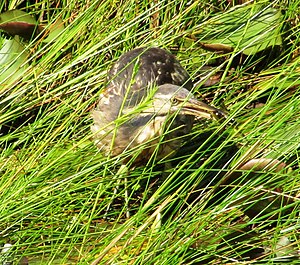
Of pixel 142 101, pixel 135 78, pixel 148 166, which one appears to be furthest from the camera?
pixel 135 78

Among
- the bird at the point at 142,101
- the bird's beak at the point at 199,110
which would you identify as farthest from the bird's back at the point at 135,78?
the bird's beak at the point at 199,110

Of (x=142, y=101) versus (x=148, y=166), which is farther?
(x=148, y=166)

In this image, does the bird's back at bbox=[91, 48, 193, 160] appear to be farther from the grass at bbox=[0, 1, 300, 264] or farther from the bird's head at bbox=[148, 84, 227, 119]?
the bird's head at bbox=[148, 84, 227, 119]

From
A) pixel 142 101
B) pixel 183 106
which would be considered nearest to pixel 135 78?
pixel 142 101

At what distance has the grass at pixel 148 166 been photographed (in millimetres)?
2318

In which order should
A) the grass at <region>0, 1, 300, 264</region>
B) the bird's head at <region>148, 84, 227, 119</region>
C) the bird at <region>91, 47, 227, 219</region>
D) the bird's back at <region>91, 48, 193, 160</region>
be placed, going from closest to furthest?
the grass at <region>0, 1, 300, 264</region>, the bird's head at <region>148, 84, 227, 119</region>, the bird at <region>91, 47, 227, 219</region>, the bird's back at <region>91, 48, 193, 160</region>

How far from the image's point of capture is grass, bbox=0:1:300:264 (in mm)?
2318

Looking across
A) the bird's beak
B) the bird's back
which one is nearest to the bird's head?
the bird's beak

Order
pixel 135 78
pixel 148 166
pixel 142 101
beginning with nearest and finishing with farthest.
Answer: pixel 142 101, pixel 148 166, pixel 135 78

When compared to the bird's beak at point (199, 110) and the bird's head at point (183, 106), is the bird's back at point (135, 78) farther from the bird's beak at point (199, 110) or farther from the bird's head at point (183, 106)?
the bird's beak at point (199, 110)

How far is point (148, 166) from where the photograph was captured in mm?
3041

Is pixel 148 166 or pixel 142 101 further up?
pixel 142 101

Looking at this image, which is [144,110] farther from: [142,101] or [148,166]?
[148,166]

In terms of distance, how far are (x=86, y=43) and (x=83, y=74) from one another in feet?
0.68
